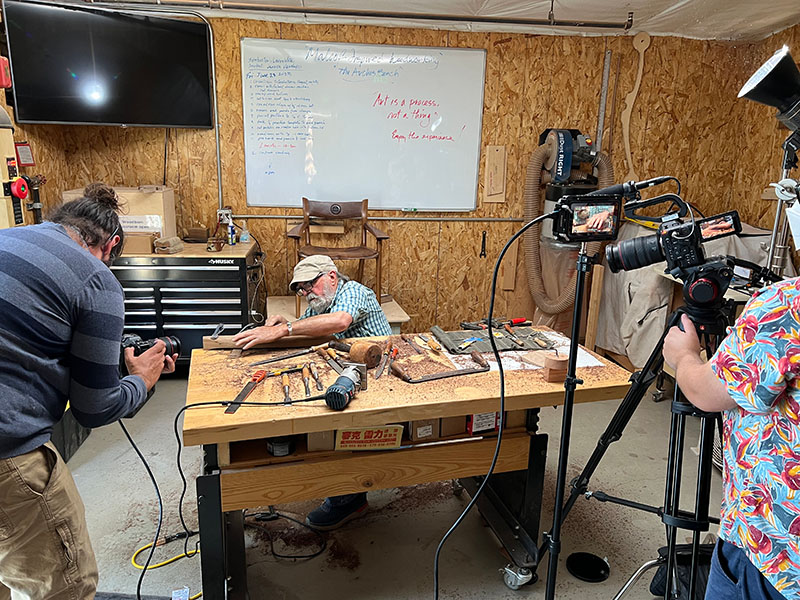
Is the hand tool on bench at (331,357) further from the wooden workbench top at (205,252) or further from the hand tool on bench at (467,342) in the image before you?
the wooden workbench top at (205,252)

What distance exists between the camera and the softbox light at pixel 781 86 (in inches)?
44.8

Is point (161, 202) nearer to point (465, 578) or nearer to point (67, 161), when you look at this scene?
point (67, 161)

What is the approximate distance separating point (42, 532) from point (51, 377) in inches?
15.6

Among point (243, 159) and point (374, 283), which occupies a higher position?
point (243, 159)

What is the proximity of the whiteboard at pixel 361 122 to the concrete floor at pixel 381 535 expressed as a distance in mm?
1992

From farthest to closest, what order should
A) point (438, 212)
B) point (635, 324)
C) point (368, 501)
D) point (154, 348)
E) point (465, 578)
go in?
point (438, 212), point (635, 324), point (368, 501), point (465, 578), point (154, 348)

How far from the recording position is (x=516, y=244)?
436cm

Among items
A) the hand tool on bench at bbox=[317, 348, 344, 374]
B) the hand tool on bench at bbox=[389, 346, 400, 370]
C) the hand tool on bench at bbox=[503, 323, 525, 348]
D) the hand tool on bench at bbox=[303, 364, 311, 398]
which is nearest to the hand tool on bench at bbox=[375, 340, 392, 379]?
the hand tool on bench at bbox=[389, 346, 400, 370]

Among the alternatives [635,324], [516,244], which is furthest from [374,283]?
[635,324]

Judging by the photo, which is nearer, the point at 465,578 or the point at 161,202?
the point at 465,578

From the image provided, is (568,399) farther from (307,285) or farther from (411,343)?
(307,285)

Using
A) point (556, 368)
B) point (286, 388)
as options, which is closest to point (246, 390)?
point (286, 388)

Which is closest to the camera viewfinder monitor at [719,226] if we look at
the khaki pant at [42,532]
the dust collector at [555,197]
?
the khaki pant at [42,532]

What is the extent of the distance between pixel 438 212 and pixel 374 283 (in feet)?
2.38
